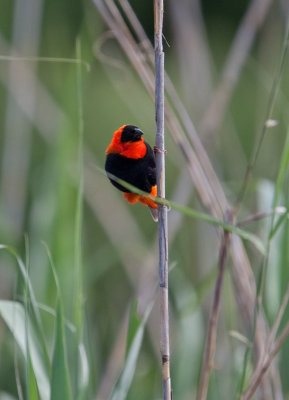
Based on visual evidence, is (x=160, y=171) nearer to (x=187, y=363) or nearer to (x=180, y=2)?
(x=187, y=363)

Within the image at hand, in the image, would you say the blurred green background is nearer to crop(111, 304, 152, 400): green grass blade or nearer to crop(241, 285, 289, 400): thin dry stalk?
crop(111, 304, 152, 400): green grass blade

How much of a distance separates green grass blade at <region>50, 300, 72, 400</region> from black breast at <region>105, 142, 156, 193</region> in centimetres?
25

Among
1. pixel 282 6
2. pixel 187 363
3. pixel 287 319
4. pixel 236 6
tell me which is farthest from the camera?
pixel 236 6

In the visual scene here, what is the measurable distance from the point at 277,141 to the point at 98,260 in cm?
79

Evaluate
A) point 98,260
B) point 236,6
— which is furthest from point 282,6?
point 236,6

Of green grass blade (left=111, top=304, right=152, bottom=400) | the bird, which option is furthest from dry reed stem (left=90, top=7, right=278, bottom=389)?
green grass blade (left=111, top=304, right=152, bottom=400)

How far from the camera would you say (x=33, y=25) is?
1948 mm

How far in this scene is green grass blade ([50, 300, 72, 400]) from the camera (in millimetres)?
811

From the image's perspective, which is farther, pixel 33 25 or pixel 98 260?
pixel 33 25

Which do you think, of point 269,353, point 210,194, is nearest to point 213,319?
point 269,353

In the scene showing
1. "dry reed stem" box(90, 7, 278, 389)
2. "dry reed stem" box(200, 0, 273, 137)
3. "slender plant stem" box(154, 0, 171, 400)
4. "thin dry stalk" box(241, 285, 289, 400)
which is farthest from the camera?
"dry reed stem" box(200, 0, 273, 137)

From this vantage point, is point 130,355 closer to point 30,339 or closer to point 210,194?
point 30,339

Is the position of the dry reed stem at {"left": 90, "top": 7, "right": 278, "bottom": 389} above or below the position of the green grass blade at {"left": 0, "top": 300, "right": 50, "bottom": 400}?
above

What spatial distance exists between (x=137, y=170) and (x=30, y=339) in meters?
0.29
